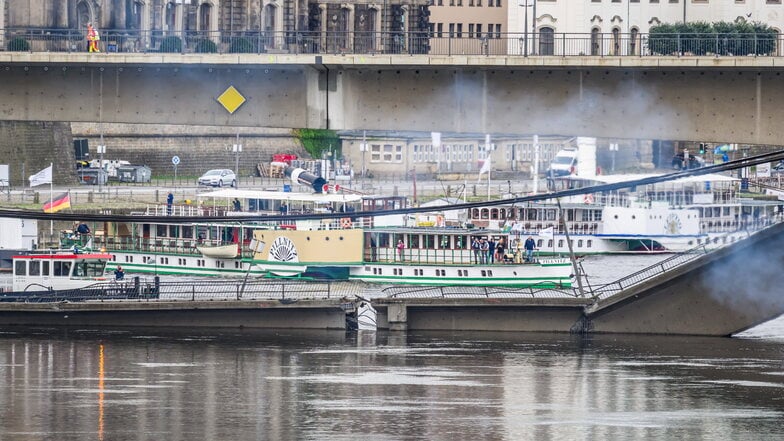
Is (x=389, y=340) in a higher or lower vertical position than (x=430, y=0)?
lower

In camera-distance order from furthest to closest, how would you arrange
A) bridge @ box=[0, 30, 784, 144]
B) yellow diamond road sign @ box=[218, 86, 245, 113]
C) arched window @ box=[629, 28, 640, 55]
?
arched window @ box=[629, 28, 640, 55], yellow diamond road sign @ box=[218, 86, 245, 113], bridge @ box=[0, 30, 784, 144]

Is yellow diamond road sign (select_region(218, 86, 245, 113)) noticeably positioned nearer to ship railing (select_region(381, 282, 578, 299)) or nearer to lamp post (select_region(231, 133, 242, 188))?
ship railing (select_region(381, 282, 578, 299))

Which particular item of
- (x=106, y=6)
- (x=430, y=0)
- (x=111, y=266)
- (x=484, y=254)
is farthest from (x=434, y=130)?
(x=430, y=0)

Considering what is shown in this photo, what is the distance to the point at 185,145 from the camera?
148 meters

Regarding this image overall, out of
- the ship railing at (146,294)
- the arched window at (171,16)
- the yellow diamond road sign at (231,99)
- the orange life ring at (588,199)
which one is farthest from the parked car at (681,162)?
the yellow diamond road sign at (231,99)

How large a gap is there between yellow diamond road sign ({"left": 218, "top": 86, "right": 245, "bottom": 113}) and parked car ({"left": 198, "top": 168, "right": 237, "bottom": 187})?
229 feet

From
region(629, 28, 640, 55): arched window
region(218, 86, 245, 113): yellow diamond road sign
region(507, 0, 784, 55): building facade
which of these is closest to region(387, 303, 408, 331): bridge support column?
region(629, 28, 640, 55): arched window

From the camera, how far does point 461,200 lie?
410 feet

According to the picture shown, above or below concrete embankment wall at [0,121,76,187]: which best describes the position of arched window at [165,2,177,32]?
above

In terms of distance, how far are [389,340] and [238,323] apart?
619 cm

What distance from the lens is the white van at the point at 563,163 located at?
142125 millimetres

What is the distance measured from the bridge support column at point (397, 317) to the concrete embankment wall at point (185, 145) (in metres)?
68.3

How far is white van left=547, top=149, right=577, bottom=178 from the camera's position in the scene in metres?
142

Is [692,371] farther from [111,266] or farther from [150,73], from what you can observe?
[111,266]
